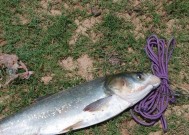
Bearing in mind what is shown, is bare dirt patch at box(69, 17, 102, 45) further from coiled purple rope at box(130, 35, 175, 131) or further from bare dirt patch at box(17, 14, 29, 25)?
coiled purple rope at box(130, 35, 175, 131)

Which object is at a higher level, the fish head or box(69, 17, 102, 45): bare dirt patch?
box(69, 17, 102, 45): bare dirt patch

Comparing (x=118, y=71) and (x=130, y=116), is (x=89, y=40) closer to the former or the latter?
(x=118, y=71)

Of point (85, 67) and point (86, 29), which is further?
point (86, 29)

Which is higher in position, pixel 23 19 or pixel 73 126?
pixel 23 19

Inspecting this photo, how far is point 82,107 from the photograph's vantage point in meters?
6.29

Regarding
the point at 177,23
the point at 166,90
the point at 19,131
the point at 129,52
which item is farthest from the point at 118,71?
the point at 19,131

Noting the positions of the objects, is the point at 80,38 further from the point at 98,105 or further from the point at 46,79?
the point at 98,105

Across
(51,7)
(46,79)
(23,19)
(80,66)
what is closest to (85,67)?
(80,66)

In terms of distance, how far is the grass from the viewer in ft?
22.8

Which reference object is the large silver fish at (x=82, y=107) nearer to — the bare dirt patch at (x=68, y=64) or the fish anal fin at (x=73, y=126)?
the fish anal fin at (x=73, y=126)

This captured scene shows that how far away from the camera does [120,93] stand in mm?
6238

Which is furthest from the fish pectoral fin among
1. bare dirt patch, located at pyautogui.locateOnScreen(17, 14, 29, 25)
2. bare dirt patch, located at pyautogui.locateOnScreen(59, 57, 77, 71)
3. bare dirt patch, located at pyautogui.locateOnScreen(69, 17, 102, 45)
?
bare dirt patch, located at pyautogui.locateOnScreen(17, 14, 29, 25)

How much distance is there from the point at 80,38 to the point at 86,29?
204 millimetres

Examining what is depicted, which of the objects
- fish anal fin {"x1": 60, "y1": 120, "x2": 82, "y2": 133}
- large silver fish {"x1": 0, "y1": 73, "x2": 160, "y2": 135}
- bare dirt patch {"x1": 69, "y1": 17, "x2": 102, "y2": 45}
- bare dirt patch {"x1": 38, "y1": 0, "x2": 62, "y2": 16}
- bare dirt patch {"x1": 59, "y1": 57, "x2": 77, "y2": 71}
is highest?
bare dirt patch {"x1": 38, "y1": 0, "x2": 62, "y2": 16}
